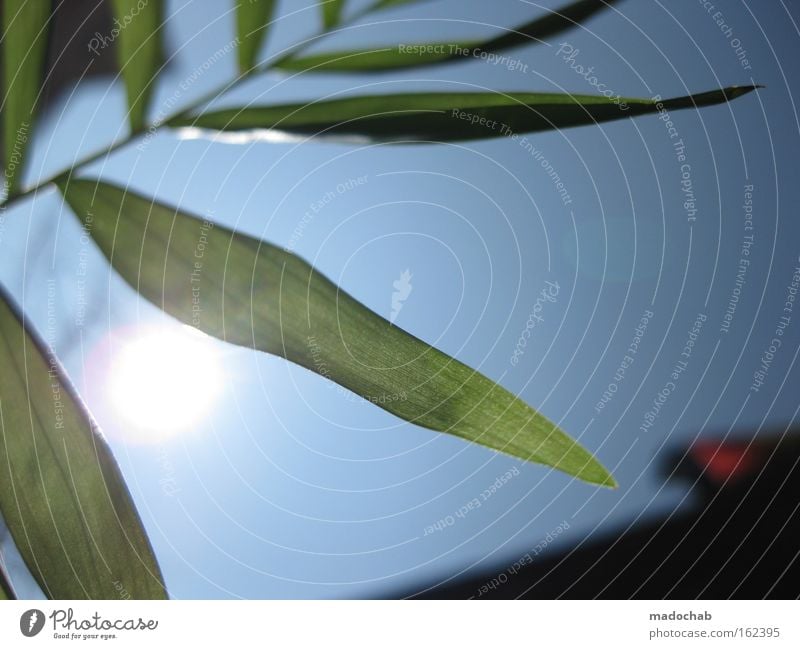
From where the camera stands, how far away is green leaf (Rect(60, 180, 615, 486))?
1.30 feet

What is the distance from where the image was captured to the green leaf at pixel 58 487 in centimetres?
38

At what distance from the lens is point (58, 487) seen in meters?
0.38

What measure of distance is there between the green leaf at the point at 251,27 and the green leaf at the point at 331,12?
33mm

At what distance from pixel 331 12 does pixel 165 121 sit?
13 centimetres

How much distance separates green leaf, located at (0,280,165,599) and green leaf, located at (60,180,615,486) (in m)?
0.08

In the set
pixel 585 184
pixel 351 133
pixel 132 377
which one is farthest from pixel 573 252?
pixel 132 377

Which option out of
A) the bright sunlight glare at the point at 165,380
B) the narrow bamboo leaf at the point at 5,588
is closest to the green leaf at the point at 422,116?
the bright sunlight glare at the point at 165,380

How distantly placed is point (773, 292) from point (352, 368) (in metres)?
0.29

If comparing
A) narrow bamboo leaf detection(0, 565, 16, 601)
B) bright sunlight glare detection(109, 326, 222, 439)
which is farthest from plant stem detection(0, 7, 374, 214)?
narrow bamboo leaf detection(0, 565, 16, 601)

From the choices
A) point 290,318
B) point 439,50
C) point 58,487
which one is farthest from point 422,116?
point 58,487

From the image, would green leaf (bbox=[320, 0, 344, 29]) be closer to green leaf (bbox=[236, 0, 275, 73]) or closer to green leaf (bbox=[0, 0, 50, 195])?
green leaf (bbox=[236, 0, 275, 73])

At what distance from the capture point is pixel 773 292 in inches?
18.4

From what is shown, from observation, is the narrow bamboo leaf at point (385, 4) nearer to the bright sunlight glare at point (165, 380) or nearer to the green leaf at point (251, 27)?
the green leaf at point (251, 27)

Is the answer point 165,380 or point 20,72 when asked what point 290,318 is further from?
point 20,72
